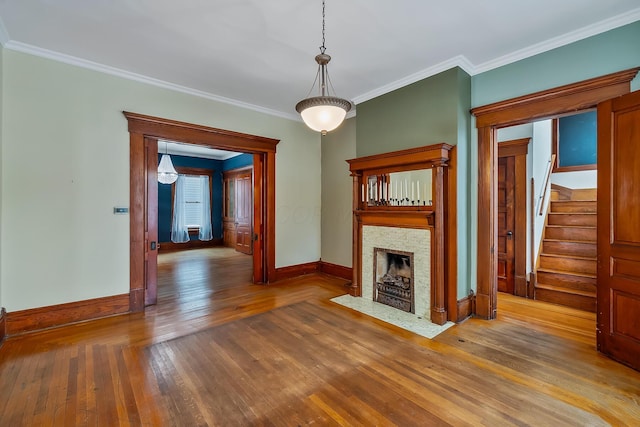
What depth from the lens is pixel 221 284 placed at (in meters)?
5.05

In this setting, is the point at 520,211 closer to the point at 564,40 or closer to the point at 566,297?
the point at 566,297

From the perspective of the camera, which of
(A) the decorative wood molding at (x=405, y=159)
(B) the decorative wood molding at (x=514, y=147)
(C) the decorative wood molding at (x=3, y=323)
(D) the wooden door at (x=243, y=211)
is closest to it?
(C) the decorative wood molding at (x=3, y=323)

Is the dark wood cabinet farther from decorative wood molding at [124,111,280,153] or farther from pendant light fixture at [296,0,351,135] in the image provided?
pendant light fixture at [296,0,351,135]

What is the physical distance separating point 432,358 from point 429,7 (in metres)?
3.08

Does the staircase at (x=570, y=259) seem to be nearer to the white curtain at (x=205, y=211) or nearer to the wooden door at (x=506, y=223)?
the wooden door at (x=506, y=223)

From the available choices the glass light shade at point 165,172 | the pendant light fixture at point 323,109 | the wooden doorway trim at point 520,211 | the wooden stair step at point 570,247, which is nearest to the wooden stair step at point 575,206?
the wooden stair step at point 570,247

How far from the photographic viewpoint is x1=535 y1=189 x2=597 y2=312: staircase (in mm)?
3881

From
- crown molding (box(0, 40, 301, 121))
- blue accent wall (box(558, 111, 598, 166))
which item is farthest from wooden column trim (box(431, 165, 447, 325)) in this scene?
blue accent wall (box(558, 111, 598, 166))

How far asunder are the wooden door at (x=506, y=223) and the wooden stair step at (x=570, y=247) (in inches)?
23.7

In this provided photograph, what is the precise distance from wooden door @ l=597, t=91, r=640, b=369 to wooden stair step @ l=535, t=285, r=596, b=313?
1357 millimetres

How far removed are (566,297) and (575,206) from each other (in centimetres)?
194

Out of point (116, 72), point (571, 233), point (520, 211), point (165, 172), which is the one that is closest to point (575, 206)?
point (571, 233)

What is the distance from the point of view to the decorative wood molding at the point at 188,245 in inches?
356

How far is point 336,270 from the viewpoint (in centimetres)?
555
